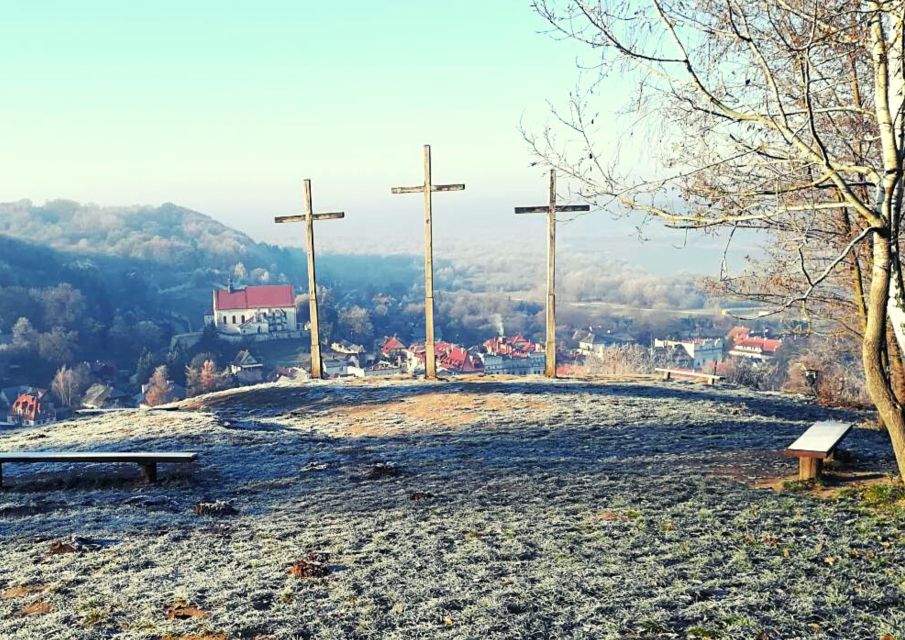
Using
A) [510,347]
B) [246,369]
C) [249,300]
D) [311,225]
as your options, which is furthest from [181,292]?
[311,225]

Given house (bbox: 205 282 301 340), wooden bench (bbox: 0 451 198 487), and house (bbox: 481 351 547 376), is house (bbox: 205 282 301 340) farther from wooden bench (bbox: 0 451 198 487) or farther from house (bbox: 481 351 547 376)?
wooden bench (bbox: 0 451 198 487)

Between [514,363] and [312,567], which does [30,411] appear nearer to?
[514,363]

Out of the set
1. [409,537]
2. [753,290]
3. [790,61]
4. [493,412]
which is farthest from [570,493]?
[753,290]

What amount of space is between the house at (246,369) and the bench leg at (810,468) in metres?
50.7

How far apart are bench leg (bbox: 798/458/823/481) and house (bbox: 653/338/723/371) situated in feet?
169

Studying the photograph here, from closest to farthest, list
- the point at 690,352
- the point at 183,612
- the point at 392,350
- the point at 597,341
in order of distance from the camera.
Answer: the point at 183,612
the point at 392,350
the point at 690,352
the point at 597,341

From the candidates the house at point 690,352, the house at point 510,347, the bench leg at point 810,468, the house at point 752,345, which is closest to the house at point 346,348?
the house at point 510,347

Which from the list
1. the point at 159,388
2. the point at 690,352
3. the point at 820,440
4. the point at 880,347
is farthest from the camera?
the point at 690,352

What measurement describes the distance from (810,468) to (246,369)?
54123 millimetres

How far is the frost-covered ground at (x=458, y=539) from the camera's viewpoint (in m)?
4.90

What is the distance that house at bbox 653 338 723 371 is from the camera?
5978cm

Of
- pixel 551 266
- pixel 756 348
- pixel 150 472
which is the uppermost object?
pixel 551 266

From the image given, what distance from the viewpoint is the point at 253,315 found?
7212cm

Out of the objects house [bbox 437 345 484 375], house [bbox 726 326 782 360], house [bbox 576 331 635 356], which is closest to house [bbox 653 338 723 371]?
house [bbox 726 326 782 360]
